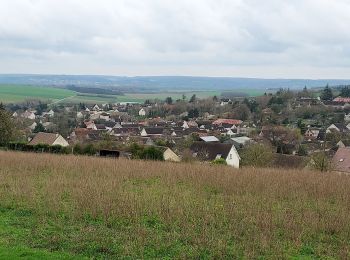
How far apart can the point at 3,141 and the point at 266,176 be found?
23825mm

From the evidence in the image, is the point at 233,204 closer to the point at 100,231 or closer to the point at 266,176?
the point at 100,231

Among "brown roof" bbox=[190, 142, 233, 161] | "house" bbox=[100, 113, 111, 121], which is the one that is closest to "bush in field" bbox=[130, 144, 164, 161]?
"brown roof" bbox=[190, 142, 233, 161]

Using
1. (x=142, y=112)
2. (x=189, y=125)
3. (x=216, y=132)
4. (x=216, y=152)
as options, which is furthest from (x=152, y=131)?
(x=142, y=112)

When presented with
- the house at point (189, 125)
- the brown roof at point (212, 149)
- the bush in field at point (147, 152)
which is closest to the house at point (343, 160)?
the brown roof at point (212, 149)

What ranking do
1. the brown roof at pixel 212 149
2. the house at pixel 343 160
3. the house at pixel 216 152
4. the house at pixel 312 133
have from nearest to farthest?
the house at pixel 343 160 → the house at pixel 216 152 → the brown roof at pixel 212 149 → the house at pixel 312 133

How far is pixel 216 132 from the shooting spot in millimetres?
80875

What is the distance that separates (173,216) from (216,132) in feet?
233

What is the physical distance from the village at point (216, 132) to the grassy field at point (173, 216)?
9234 millimetres

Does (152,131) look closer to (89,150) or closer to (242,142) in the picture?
(242,142)

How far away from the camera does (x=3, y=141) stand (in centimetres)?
3419

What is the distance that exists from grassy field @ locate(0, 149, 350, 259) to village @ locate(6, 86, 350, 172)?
9234 mm

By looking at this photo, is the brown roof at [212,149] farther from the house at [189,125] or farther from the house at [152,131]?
the house at [189,125]

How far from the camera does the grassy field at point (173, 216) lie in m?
8.04

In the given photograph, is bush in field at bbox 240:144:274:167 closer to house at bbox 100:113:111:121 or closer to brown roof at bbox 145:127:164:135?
brown roof at bbox 145:127:164:135
